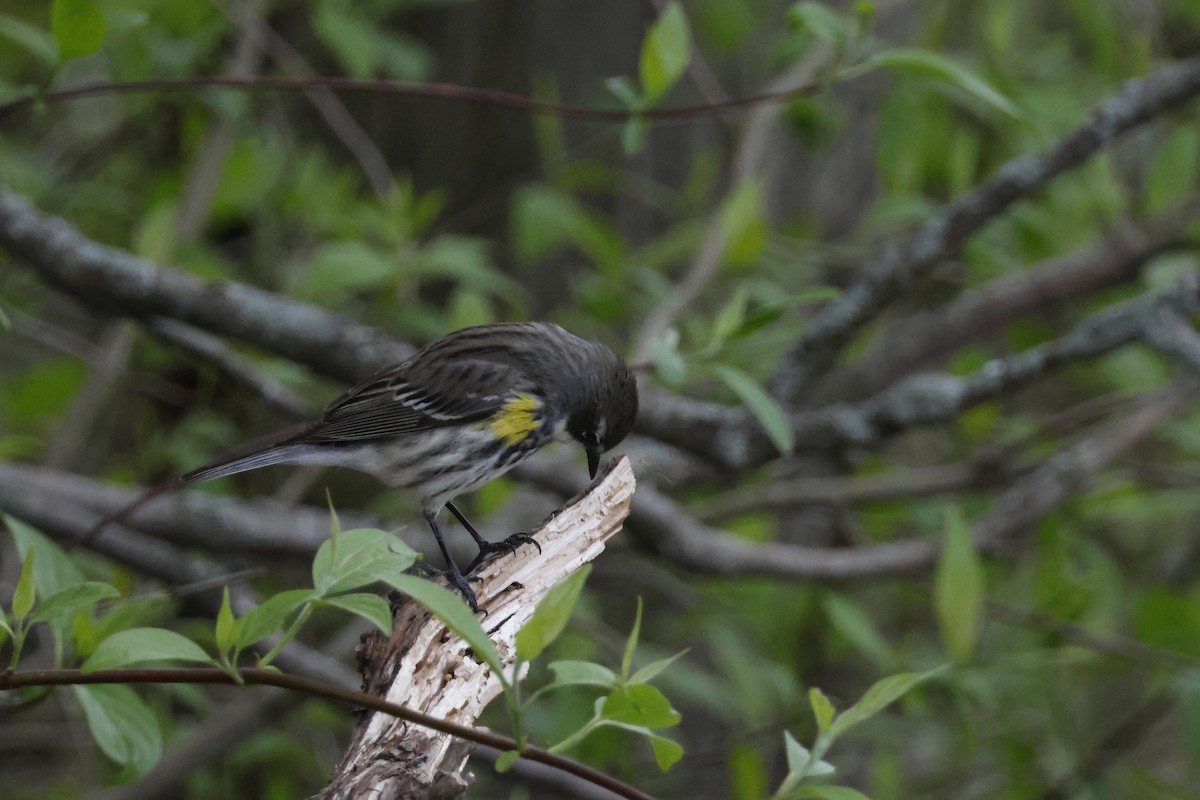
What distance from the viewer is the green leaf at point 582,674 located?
1.36 metres

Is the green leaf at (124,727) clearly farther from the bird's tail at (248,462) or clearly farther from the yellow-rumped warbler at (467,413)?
the yellow-rumped warbler at (467,413)

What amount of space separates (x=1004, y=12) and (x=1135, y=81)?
488mm

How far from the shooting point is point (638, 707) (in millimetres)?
1415

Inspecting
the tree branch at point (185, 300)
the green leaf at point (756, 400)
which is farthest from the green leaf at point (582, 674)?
the tree branch at point (185, 300)

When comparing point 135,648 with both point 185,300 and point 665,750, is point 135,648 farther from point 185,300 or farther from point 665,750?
point 185,300

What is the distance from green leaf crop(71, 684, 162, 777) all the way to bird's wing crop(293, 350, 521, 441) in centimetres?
136

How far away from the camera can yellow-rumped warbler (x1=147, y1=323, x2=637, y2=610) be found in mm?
3051

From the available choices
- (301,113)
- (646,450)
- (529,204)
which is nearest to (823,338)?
(646,450)

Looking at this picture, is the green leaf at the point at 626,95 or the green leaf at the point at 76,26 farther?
the green leaf at the point at 626,95

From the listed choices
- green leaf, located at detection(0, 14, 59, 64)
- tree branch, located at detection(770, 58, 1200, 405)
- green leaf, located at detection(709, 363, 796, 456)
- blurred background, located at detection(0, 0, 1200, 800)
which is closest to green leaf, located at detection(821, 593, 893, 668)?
blurred background, located at detection(0, 0, 1200, 800)

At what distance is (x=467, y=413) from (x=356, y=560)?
1.84 meters

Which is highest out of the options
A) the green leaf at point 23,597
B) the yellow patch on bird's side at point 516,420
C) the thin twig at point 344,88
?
the thin twig at point 344,88

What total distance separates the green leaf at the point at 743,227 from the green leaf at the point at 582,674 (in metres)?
2.06

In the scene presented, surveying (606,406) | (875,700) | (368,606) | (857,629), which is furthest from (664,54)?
(857,629)
